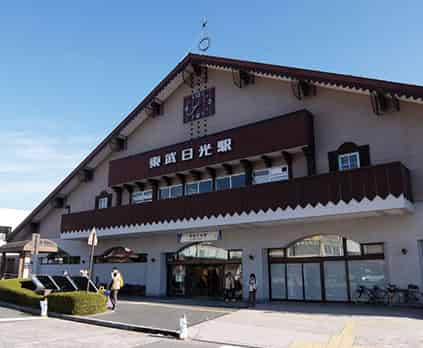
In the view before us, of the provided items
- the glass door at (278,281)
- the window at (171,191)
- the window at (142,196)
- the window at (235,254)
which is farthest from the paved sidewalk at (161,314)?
the window at (142,196)

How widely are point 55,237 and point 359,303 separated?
72.4ft

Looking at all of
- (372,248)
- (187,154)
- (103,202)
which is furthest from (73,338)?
(103,202)

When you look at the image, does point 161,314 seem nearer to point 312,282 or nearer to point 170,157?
point 312,282

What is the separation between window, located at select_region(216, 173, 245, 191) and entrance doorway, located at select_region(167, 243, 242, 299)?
3.08 meters

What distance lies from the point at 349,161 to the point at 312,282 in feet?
17.7

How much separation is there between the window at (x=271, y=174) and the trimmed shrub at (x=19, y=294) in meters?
10.8

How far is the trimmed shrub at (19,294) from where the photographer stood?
1666 centimetres

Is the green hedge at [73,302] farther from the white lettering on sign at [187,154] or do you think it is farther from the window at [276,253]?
the white lettering on sign at [187,154]

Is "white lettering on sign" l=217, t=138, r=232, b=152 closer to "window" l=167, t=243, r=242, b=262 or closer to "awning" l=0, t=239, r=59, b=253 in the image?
"window" l=167, t=243, r=242, b=262

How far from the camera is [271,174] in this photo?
1909cm

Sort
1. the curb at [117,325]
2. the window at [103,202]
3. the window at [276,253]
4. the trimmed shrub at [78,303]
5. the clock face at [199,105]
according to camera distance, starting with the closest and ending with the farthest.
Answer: the curb at [117,325], the trimmed shrub at [78,303], the window at [276,253], the clock face at [199,105], the window at [103,202]

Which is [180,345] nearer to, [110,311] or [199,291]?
[110,311]

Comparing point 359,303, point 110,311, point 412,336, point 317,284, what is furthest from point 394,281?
point 110,311

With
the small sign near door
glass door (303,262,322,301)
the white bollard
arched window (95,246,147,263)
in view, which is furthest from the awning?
glass door (303,262,322,301)
